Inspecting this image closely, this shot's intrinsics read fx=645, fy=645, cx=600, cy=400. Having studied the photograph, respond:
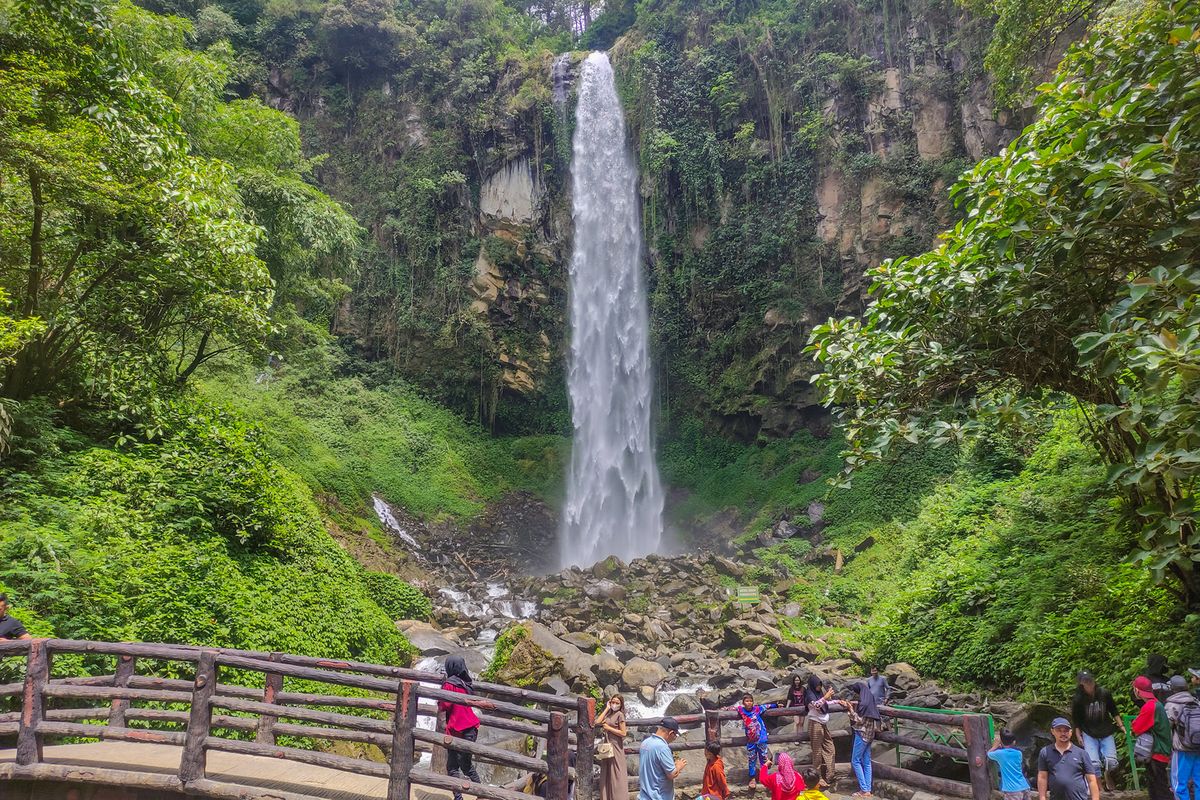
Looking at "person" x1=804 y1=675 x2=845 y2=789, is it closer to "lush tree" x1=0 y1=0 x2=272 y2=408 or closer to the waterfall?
"lush tree" x1=0 y1=0 x2=272 y2=408

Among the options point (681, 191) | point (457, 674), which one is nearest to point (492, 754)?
point (457, 674)

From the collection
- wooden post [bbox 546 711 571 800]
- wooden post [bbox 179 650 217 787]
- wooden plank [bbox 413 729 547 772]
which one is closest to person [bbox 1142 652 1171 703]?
wooden post [bbox 546 711 571 800]

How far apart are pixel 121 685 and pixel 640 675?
27.8 feet

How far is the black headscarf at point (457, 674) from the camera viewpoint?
537cm

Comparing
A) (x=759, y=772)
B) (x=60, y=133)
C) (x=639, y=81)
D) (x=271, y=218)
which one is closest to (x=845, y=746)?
(x=759, y=772)

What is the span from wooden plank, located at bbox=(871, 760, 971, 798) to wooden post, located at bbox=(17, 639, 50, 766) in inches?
272

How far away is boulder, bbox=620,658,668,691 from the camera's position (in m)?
11.6

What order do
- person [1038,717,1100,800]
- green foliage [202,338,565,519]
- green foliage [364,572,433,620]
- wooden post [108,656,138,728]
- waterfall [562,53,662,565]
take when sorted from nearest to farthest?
person [1038,717,1100,800] < wooden post [108,656,138,728] < green foliage [364,572,433,620] < green foliage [202,338,565,519] < waterfall [562,53,662,565]

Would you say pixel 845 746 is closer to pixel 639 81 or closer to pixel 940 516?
pixel 940 516

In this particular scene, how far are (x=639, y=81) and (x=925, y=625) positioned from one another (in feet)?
85.6

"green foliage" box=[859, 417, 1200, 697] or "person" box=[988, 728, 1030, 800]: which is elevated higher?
"green foliage" box=[859, 417, 1200, 697]

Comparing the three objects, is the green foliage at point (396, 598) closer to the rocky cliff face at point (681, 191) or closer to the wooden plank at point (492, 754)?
the wooden plank at point (492, 754)

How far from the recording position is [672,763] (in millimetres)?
4562

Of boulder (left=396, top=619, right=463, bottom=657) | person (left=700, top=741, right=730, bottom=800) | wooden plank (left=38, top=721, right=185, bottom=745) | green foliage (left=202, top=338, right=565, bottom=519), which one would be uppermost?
green foliage (left=202, top=338, right=565, bottom=519)
